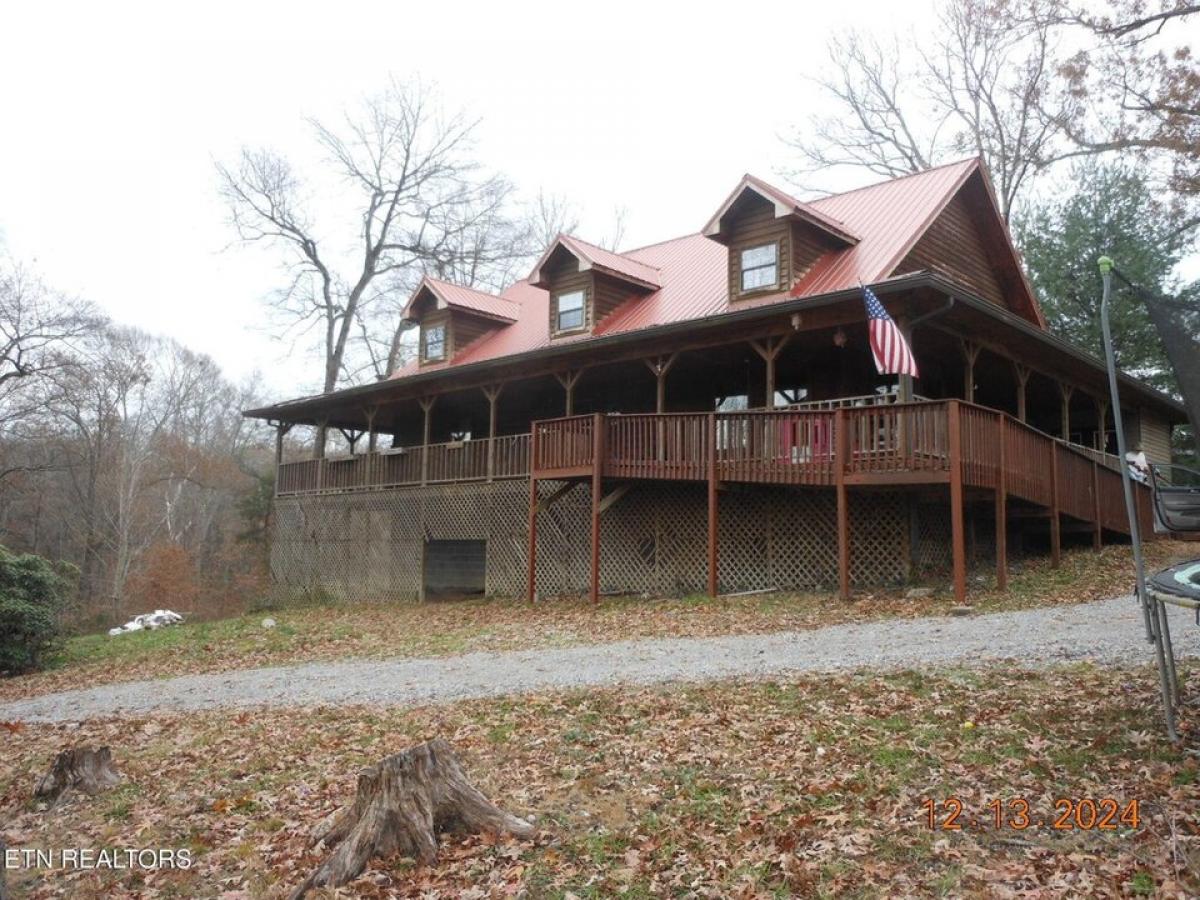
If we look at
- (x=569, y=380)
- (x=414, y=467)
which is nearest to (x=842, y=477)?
(x=569, y=380)

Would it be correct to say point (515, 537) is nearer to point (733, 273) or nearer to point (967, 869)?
point (733, 273)

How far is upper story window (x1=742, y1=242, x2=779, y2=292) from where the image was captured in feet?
56.6

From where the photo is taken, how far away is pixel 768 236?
1738 cm

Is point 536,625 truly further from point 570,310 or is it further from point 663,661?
point 570,310

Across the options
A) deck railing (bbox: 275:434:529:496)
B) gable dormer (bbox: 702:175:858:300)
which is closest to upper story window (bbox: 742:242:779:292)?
gable dormer (bbox: 702:175:858:300)

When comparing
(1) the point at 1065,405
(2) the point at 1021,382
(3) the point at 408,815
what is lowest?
(3) the point at 408,815

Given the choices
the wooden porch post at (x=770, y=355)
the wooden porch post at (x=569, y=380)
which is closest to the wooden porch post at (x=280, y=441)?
the wooden porch post at (x=569, y=380)

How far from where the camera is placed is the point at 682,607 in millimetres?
14609

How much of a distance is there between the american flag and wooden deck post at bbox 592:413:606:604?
5414 mm

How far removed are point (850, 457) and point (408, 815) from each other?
9.67 meters

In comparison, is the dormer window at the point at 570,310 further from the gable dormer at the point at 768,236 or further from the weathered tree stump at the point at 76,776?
the weathered tree stump at the point at 76,776

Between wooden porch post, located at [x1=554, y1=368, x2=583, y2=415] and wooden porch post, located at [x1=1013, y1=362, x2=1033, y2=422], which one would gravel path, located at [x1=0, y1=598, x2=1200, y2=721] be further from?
wooden porch post, located at [x1=554, y1=368, x2=583, y2=415]

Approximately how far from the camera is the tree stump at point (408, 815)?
5.12 metres

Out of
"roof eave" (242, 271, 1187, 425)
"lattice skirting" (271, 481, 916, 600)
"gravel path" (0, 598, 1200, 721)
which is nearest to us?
"gravel path" (0, 598, 1200, 721)
